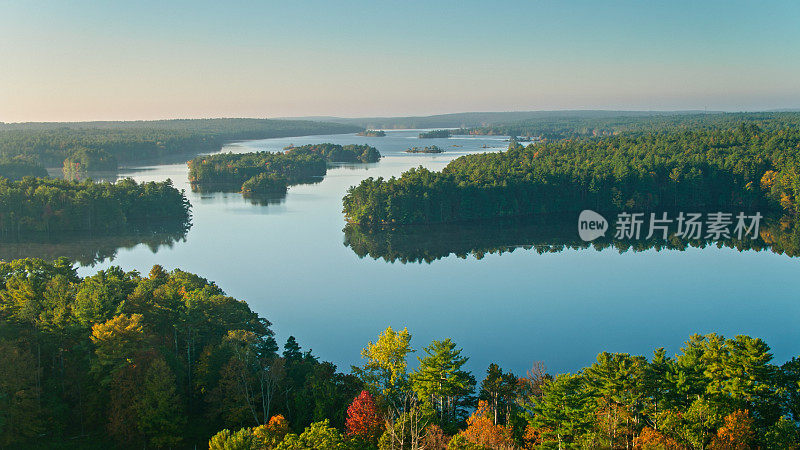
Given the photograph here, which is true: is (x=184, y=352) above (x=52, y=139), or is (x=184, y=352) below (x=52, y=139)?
below

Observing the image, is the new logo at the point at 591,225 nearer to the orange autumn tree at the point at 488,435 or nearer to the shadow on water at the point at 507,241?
the shadow on water at the point at 507,241

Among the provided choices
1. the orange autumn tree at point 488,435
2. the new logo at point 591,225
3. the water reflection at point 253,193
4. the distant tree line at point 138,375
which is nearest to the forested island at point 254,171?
the water reflection at point 253,193

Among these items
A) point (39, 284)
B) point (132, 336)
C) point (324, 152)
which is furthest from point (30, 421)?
point (324, 152)

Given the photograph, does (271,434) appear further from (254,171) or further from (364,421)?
(254,171)

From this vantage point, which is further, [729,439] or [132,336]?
[132,336]

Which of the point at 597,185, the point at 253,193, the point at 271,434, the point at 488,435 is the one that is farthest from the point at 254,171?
the point at 488,435

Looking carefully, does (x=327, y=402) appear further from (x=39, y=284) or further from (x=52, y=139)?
(x=52, y=139)
